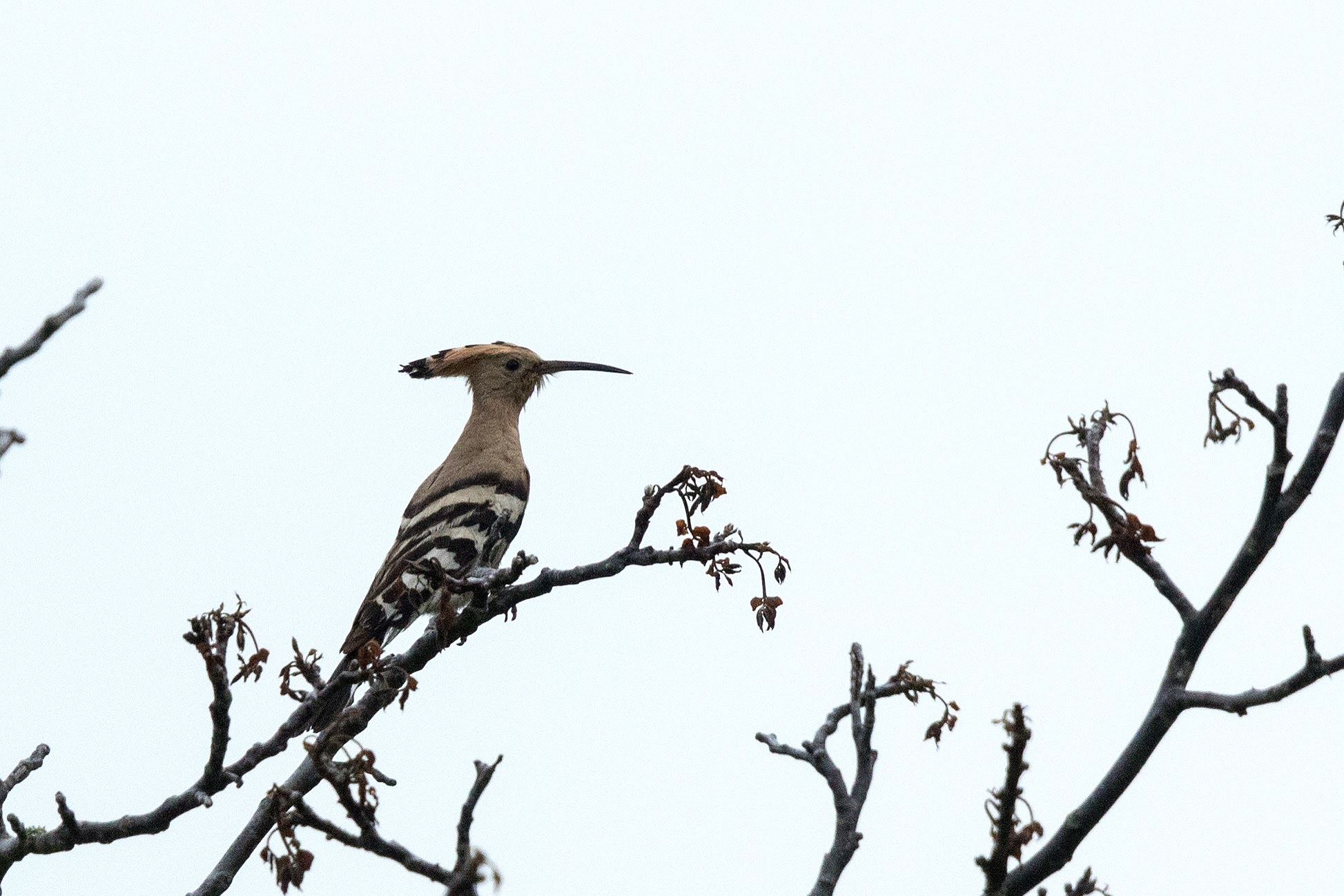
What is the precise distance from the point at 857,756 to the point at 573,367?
4261 mm

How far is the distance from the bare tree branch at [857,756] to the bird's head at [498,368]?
4065 millimetres

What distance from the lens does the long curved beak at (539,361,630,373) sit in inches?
265

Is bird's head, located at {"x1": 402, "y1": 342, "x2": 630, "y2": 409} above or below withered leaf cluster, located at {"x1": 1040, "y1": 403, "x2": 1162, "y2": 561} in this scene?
above

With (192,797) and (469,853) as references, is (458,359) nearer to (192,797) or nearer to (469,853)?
(192,797)

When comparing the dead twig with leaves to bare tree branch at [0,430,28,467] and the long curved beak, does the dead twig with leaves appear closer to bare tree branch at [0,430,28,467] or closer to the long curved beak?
bare tree branch at [0,430,28,467]

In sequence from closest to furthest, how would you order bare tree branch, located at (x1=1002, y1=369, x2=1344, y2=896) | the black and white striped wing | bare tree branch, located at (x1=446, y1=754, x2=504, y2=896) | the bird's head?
bare tree branch, located at (x1=446, y1=754, x2=504, y2=896), bare tree branch, located at (x1=1002, y1=369, x2=1344, y2=896), the black and white striped wing, the bird's head

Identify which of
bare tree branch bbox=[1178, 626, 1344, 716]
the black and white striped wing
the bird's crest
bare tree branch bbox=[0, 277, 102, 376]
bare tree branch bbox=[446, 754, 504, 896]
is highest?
the bird's crest

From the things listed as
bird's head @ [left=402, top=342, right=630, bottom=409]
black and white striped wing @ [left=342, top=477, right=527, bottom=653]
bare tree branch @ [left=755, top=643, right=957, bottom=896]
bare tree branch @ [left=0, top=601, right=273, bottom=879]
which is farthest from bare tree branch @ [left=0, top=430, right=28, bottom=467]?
bird's head @ [left=402, top=342, right=630, bottom=409]

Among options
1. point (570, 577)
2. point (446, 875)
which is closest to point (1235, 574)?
point (446, 875)

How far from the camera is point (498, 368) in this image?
6.70m

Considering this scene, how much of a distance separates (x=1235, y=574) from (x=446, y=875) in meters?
1.23

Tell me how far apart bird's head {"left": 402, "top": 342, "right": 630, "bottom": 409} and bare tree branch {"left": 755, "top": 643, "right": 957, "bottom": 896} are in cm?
406

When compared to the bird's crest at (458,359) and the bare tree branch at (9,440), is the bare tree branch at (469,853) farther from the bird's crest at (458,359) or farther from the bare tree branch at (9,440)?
the bird's crest at (458,359)

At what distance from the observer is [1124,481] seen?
2.56 meters
